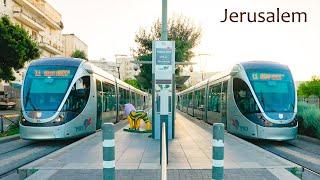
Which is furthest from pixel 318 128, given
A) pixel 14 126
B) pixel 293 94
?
pixel 14 126

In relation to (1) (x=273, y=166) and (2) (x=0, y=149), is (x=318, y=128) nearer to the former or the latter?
(1) (x=273, y=166)

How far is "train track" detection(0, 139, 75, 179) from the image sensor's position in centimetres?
1028

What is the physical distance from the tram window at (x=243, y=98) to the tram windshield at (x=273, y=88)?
0.90 ft

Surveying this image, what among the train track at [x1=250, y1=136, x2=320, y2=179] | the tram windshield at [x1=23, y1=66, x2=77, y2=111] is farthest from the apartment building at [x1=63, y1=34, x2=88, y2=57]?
the train track at [x1=250, y1=136, x2=320, y2=179]

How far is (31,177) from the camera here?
764 cm

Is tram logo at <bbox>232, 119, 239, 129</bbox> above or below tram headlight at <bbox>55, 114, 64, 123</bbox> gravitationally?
below

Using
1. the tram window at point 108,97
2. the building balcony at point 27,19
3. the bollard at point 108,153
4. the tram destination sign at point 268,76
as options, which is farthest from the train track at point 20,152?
the building balcony at point 27,19

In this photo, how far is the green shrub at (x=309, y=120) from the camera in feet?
53.4

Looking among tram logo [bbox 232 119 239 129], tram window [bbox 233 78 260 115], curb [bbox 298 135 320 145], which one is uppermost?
tram window [bbox 233 78 260 115]

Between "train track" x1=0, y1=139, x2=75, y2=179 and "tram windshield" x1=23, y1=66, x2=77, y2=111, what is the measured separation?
1356 millimetres

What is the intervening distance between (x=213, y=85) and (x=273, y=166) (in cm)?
1399

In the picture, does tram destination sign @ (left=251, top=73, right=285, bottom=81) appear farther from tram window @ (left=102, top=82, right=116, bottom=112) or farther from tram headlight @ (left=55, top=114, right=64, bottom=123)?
tram window @ (left=102, top=82, right=116, bottom=112)

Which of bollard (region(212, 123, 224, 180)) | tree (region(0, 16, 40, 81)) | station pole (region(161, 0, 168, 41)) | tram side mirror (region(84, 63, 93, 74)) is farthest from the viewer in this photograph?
tree (region(0, 16, 40, 81))

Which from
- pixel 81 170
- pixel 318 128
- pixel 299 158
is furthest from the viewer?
pixel 318 128
